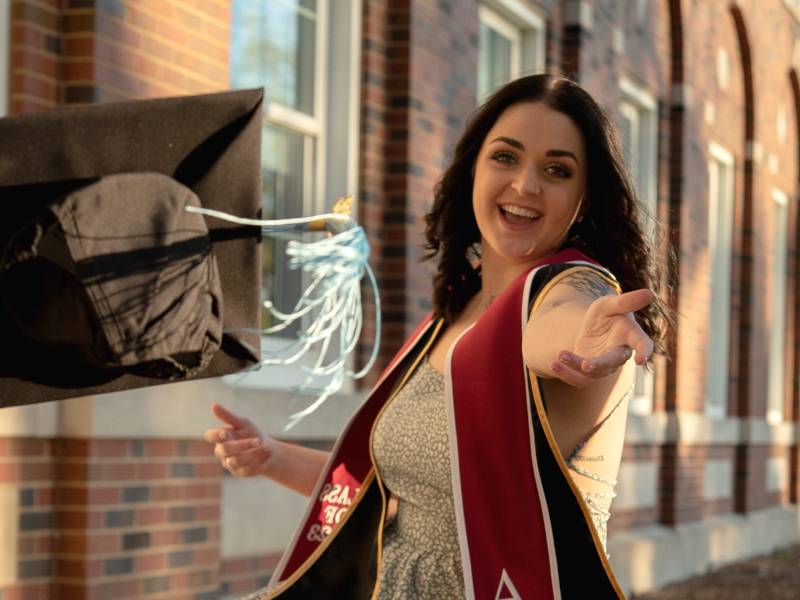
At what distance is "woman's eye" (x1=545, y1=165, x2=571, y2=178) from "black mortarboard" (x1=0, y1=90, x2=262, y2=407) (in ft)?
2.33

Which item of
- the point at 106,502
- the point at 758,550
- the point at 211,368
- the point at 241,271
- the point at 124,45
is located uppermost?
the point at 124,45

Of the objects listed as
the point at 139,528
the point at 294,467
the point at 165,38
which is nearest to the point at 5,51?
the point at 165,38

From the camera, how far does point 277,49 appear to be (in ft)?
23.0

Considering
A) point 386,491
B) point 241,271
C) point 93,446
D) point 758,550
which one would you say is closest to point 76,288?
point 241,271

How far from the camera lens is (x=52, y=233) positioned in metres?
2.50

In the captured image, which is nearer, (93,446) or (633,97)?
(93,446)

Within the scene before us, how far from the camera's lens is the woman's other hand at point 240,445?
3.65 m

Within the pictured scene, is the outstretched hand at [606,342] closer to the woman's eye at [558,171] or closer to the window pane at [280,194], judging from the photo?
the woman's eye at [558,171]

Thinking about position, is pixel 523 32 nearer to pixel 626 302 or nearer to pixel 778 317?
pixel 626 302

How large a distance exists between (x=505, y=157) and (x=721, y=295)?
12538mm

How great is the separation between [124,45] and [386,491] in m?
2.55

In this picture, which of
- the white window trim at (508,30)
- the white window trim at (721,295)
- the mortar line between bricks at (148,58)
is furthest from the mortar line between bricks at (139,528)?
the white window trim at (721,295)

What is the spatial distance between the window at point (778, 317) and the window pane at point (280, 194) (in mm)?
11582

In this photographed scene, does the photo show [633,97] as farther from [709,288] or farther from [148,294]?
[148,294]
